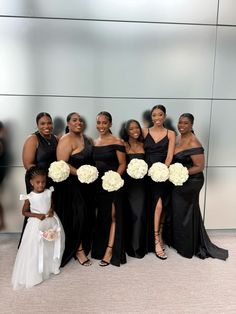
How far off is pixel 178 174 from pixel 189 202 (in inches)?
16.9

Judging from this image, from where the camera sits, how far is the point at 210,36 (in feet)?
11.6

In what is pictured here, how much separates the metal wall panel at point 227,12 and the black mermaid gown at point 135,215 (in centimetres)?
198

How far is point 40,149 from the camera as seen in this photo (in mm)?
2996

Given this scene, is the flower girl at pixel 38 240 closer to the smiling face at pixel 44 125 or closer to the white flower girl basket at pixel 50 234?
the white flower girl basket at pixel 50 234

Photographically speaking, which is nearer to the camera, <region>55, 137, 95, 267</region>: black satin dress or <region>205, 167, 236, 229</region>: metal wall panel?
<region>55, 137, 95, 267</region>: black satin dress

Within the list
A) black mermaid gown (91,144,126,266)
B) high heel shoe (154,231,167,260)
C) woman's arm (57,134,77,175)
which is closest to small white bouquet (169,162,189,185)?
black mermaid gown (91,144,126,266)

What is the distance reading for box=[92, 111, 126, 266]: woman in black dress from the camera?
A: 2.94 m

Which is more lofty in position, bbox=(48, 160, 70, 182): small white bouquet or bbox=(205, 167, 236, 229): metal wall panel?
bbox=(48, 160, 70, 182): small white bouquet

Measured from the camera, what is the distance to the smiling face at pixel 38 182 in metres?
2.68

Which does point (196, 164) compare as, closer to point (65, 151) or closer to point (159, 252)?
point (159, 252)

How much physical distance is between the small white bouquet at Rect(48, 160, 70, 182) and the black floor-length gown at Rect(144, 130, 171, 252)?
89cm

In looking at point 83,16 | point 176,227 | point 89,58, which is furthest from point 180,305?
point 83,16

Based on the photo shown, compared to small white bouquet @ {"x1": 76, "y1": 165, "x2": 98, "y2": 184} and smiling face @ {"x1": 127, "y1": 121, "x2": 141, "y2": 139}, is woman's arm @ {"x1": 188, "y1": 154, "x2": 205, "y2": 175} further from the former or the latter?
small white bouquet @ {"x1": 76, "y1": 165, "x2": 98, "y2": 184}

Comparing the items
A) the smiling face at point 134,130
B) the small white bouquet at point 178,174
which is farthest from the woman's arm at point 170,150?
the smiling face at point 134,130
